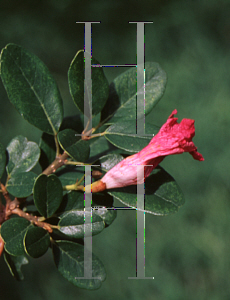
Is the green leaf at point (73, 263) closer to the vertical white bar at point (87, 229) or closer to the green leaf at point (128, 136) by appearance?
the vertical white bar at point (87, 229)

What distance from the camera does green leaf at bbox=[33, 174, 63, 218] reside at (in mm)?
503

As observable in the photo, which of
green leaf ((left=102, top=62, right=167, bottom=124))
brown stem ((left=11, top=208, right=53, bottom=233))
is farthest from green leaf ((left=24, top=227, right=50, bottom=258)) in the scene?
green leaf ((left=102, top=62, right=167, bottom=124))

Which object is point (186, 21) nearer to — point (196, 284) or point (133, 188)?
point (196, 284)

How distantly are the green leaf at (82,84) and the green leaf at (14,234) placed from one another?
0.21 meters

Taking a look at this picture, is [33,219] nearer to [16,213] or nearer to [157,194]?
[16,213]

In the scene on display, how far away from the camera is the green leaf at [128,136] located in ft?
1.75

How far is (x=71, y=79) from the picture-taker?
1.70 ft

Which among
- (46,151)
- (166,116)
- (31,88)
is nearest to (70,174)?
(46,151)

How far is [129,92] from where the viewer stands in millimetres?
605

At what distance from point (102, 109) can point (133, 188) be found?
164mm

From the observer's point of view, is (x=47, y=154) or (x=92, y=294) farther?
(x=92, y=294)

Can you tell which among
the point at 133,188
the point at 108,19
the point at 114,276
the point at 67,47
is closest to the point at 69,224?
the point at 133,188

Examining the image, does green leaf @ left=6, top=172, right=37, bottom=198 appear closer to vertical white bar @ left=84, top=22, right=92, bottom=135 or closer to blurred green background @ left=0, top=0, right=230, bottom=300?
vertical white bar @ left=84, top=22, right=92, bottom=135

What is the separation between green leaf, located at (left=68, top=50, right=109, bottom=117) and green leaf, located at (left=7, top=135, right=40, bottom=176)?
0.13m
